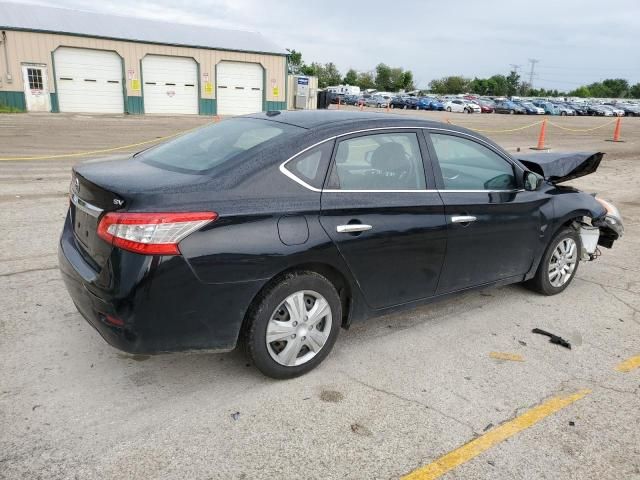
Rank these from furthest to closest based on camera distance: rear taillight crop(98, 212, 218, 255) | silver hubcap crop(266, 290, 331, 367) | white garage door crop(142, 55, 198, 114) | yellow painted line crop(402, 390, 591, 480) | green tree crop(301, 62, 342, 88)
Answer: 1. green tree crop(301, 62, 342, 88)
2. white garage door crop(142, 55, 198, 114)
3. silver hubcap crop(266, 290, 331, 367)
4. rear taillight crop(98, 212, 218, 255)
5. yellow painted line crop(402, 390, 591, 480)

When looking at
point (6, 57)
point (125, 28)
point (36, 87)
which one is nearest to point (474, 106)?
point (125, 28)

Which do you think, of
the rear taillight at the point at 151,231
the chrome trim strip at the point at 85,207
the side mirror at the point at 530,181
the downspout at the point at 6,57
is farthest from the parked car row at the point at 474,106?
the rear taillight at the point at 151,231

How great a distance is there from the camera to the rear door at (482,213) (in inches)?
162

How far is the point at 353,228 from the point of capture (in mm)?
3486

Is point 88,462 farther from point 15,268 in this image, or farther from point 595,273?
point 595,273

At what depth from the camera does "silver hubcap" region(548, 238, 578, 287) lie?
5.13m

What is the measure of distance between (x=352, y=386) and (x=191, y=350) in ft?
3.48

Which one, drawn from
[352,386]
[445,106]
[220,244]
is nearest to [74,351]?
[220,244]

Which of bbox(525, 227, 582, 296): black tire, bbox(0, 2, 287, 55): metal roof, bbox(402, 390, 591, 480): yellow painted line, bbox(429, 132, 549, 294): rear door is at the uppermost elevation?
bbox(0, 2, 287, 55): metal roof

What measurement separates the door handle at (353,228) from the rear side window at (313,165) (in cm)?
30

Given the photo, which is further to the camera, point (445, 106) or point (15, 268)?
point (445, 106)

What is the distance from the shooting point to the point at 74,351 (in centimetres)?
371

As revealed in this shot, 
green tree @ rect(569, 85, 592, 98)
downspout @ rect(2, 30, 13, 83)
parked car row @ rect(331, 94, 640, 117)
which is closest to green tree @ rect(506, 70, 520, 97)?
green tree @ rect(569, 85, 592, 98)

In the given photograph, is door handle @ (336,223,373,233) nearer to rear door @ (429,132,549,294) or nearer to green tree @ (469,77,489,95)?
rear door @ (429,132,549,294)
